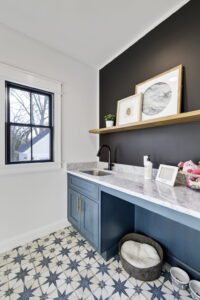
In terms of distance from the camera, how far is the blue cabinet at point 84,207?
1.67 m

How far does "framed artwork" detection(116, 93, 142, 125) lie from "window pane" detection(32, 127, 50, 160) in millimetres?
1069

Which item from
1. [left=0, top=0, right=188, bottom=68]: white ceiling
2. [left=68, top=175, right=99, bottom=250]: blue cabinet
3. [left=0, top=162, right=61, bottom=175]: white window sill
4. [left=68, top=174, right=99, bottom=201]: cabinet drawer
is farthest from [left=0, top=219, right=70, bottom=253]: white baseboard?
[left=0, top=0, right=188, bottom=68]: white ceiling

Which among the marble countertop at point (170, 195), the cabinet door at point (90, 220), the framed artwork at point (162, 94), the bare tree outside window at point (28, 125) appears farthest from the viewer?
the bare tree outside window at point (28, 125)

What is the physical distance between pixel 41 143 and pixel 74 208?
1045mm

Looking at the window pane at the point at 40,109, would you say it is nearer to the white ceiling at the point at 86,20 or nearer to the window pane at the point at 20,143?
the window pane at the point at 20,143

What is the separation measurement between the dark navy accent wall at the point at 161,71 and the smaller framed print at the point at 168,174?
0.48 ft

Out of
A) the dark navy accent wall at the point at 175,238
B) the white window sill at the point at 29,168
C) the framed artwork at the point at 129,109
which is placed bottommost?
the dark navy accent wall at the point at 175,238

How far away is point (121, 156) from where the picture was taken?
222 centimetres

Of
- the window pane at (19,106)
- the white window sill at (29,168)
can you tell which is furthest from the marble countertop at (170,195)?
the window pane at (19,106)

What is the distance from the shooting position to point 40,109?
212 centimetres

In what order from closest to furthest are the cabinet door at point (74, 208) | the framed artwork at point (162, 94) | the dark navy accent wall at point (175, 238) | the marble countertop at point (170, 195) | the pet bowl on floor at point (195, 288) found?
the marble countertop at point (170, 195) → the pet bowl on floor at point (195, 288) → the dark navy accent wall at point (175, 238) → the framed artwork at point (162, 94) → the cabinet door at point (74, 208)

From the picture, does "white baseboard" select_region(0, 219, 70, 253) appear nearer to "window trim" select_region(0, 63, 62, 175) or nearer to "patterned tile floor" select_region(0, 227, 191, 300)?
"patterned tile floor" select_region(0, 227, 191, 300)

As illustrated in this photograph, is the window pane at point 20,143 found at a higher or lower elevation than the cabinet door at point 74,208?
higher

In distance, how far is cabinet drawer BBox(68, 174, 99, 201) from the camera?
1.69m
